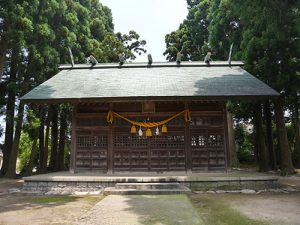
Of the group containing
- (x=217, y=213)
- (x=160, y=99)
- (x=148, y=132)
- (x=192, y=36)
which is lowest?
(x=217, y=213)

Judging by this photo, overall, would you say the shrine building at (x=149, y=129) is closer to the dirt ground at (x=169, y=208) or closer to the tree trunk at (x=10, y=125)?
the dirt ground at (x=169, y=208)

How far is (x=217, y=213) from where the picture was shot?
22.3ft

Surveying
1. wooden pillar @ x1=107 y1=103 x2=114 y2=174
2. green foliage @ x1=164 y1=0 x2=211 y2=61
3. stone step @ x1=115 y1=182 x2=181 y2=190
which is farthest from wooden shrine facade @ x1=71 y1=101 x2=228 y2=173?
green foliage @ x1=164 y1=0 x2=211 y2=61

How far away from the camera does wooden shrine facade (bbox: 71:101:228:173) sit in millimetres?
→ 12578

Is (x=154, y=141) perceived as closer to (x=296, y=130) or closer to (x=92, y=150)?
(x=92, y=150)

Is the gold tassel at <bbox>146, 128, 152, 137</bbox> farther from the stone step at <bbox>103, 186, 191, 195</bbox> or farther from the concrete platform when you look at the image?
the stone step at <bbox>103, 186, 191, 195</bbox>

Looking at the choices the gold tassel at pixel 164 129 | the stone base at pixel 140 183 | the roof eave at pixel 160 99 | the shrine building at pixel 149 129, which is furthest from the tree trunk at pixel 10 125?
the gold tassel at pixel 164 129

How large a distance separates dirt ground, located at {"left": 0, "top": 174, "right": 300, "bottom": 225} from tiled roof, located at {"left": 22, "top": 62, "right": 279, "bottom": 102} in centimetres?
407

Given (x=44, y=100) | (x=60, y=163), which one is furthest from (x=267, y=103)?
(x=60, y=163)

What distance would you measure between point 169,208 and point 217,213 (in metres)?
1.12

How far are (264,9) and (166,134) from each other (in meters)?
6.10

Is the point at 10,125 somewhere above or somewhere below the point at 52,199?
above

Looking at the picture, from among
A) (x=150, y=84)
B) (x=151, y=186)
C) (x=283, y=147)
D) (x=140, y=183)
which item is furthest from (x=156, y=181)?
(x=283, y=147)

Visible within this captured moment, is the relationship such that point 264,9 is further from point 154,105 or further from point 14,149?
point 14,149
